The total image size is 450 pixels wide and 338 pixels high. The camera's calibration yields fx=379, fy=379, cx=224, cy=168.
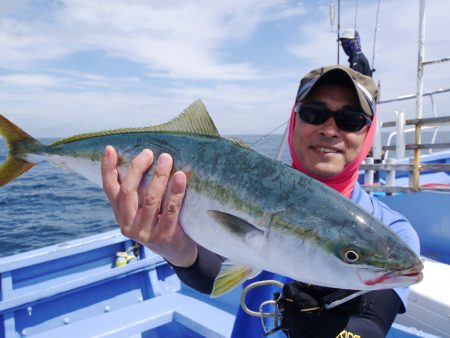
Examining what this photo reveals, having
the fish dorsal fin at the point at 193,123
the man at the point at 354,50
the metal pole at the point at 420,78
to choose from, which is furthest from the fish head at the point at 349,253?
the man at the point at 354,50

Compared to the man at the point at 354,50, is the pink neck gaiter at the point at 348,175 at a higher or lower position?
lower

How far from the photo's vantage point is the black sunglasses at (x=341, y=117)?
2.50m

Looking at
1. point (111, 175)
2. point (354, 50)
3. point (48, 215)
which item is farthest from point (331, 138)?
point (48, 215)

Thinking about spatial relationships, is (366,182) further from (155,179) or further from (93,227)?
(93,227)

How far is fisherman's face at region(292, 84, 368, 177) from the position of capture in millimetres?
2529

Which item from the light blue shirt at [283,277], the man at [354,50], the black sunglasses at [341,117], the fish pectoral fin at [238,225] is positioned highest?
the man at [354,50]

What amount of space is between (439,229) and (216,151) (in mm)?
5901

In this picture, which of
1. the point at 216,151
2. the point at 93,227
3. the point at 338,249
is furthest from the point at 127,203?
the point at 93,227

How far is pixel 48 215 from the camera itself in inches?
631

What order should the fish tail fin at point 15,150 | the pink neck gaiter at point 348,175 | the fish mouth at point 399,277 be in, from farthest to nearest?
the fish tail fin at point 15,150
the pink neck gaiter at point 348,175
the fish mouth at point 399,277

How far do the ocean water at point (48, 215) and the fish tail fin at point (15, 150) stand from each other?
5.66 metres

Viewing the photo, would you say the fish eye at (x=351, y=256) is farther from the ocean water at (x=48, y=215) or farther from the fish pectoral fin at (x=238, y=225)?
the ocean water at (x=48, y=215)

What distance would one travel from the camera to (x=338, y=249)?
1.67 m

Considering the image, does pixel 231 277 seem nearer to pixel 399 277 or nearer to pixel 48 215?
pixel 399 277
